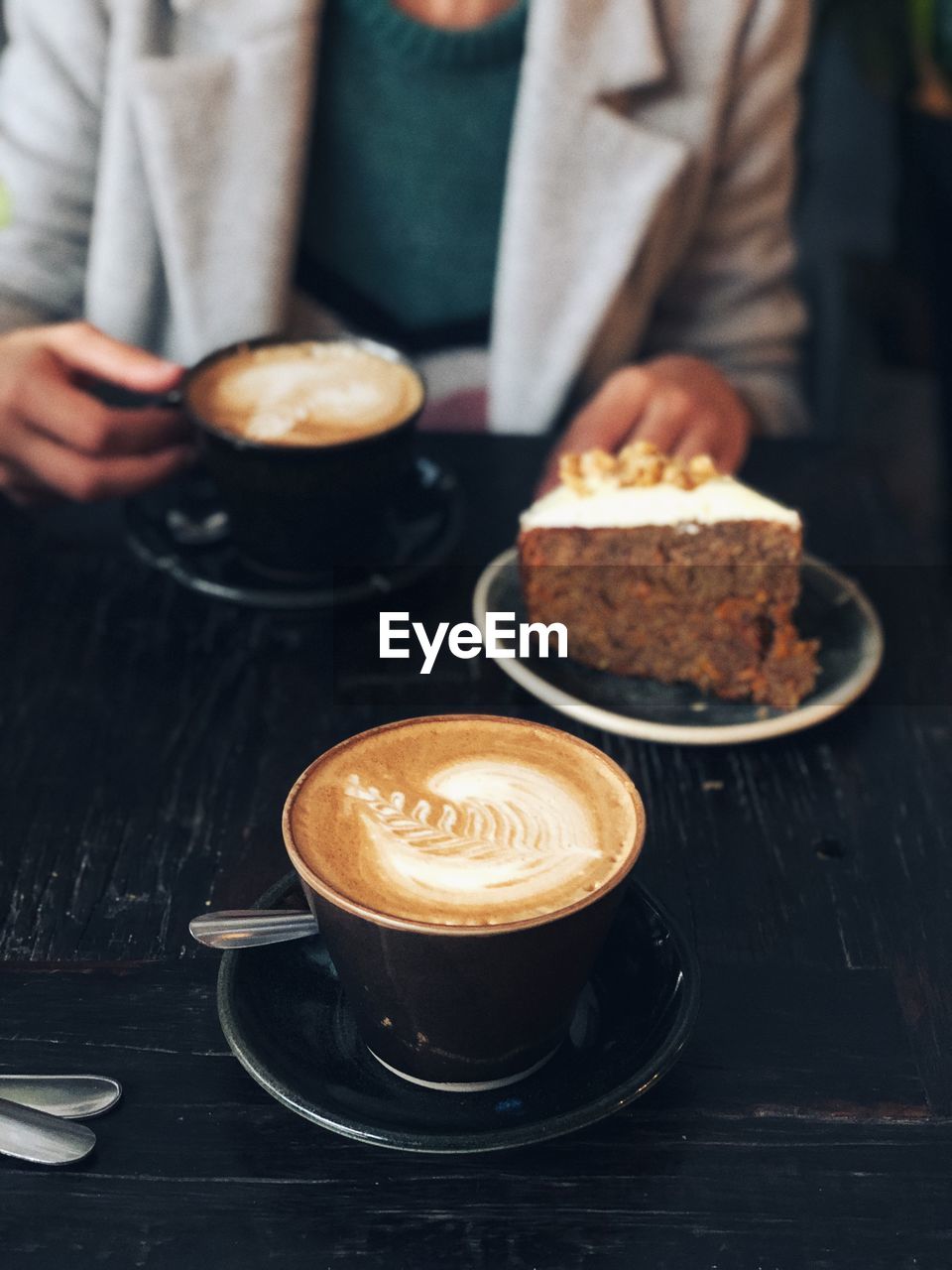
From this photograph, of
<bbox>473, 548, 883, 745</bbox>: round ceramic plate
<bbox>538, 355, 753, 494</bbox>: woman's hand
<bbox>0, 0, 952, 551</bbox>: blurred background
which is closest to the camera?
<bbox>473, 548, 883, 745</bbox>: round ceramic plate

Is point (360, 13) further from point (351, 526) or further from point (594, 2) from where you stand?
point (351, 526)

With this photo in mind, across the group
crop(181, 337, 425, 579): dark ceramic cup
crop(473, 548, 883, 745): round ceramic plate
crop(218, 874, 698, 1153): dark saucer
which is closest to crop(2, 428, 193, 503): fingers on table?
crop(181, 337, 425, 579): dark ceramic cup

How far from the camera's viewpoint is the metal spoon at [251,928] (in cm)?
67

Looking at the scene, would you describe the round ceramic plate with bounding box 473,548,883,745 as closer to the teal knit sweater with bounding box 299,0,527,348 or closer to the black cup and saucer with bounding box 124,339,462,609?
the black cup and saucer with bounding box 124,339,462,609

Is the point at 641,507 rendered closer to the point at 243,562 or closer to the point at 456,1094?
the point at 243,562

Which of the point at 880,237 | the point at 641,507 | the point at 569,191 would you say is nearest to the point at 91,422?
the point at 641,507

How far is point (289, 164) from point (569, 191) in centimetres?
31

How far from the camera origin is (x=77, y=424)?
1.21 meters

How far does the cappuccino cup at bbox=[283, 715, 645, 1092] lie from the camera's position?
0.59 meters

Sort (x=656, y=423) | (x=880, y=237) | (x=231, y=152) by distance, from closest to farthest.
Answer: (x=656, y=423)
(x=231, y=152)
(x=880, y=237)

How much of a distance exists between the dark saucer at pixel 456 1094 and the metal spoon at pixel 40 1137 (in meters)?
0.08

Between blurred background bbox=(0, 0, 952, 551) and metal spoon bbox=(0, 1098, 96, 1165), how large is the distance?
1953mm

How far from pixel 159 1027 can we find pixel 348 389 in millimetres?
598

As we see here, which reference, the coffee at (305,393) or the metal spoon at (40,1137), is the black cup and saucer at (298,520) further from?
the metal spoon at (40,1137)
